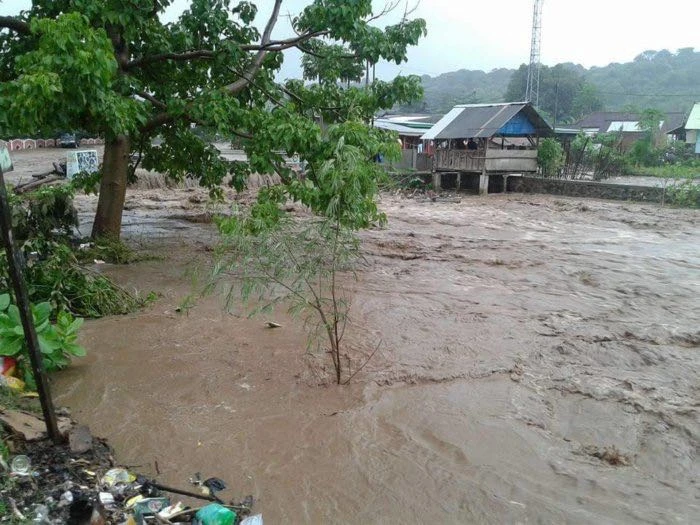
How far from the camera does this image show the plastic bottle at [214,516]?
10.1ft

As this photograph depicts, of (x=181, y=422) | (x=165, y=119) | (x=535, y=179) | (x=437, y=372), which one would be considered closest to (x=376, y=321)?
(x=437, y=372)

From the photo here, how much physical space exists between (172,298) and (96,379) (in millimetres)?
2472

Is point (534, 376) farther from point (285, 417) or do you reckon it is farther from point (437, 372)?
point (285, 417)

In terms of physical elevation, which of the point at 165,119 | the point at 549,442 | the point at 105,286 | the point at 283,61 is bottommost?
the point at 549,442

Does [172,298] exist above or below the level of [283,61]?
below

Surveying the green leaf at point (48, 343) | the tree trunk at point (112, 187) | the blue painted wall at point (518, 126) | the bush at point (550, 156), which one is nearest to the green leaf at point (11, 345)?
the green leaf at point (48, 343)

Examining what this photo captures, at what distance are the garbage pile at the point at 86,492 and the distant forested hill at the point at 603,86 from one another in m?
30.0

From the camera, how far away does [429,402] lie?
16.5 feet

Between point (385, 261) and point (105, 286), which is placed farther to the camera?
point (385, 261)

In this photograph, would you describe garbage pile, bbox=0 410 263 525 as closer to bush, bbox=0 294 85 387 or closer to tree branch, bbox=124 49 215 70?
bush, bbox=0 294 85 387

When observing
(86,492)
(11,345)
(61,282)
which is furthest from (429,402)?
(61,282)

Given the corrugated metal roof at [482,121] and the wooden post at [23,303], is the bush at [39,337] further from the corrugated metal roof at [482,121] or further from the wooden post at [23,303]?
the corrugated metal roof at [482,121]

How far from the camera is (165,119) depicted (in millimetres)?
9039

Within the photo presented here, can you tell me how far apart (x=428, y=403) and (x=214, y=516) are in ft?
7.68
